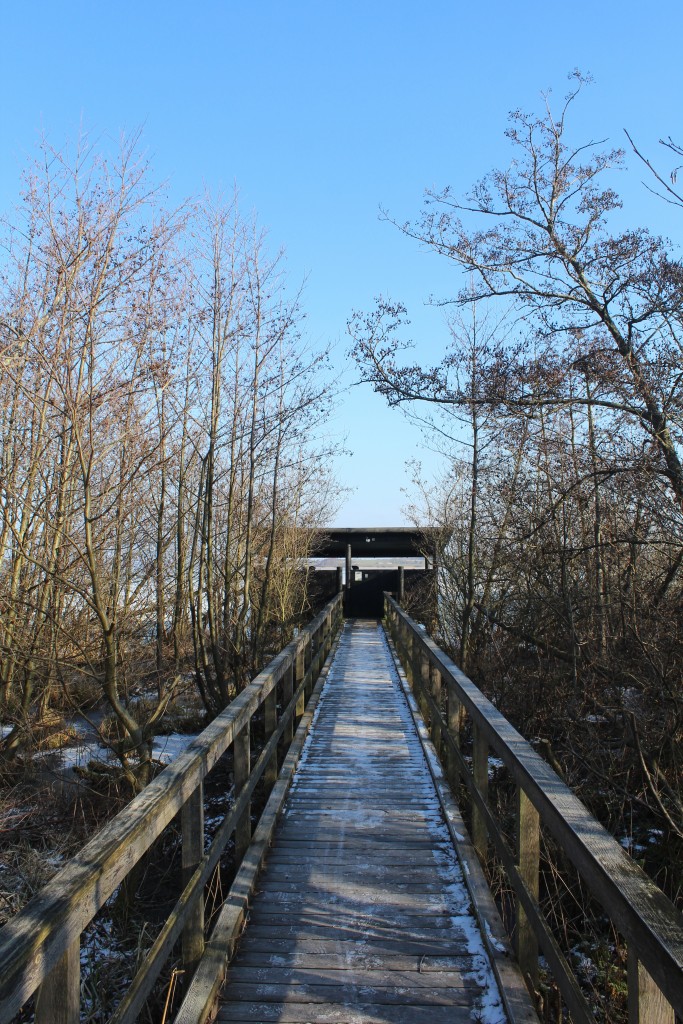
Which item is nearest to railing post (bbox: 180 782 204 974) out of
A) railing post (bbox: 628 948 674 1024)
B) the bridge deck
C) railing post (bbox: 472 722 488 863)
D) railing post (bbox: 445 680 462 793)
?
the bridge deck

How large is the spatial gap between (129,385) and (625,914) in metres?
6.64

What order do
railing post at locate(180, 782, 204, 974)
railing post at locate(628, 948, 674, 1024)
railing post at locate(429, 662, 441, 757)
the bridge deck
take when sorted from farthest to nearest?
railing post at locate(429, 662, 441, 757) → railing post at locate(180, 782, 204, 974) → the bridge deck → railing post at locate(628, 948, 674, 1024)

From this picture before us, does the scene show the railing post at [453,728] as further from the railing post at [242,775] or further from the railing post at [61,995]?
the railing post at [61,995]

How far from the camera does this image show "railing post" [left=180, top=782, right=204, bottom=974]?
3.18m

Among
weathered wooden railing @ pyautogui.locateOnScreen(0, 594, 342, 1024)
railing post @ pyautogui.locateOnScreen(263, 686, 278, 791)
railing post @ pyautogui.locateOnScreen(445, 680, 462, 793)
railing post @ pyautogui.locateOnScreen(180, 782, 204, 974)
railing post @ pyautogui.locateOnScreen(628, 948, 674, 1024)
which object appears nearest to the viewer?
weathered wooden railing @ pyautogui.locateOnScreen(0, 594, 342, 1024)

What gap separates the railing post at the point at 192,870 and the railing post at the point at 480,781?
1.56m

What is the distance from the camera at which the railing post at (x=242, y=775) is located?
4336mm

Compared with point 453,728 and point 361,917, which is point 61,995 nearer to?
point 361,917

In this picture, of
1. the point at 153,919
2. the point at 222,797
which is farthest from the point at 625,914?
the point at 222,797

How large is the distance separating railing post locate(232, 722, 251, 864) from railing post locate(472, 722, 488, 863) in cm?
122

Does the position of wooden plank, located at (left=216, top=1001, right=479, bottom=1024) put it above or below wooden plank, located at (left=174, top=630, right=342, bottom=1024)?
below

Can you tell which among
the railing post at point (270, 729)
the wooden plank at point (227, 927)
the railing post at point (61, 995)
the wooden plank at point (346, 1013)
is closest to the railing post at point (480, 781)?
the wooden plank at point (227, 927)

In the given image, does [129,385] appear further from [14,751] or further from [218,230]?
[14,751]

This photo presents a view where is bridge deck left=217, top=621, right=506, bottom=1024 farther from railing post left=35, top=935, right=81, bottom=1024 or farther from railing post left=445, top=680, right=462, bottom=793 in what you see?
railing post left=35, top=935, right=81, bottom=1024
